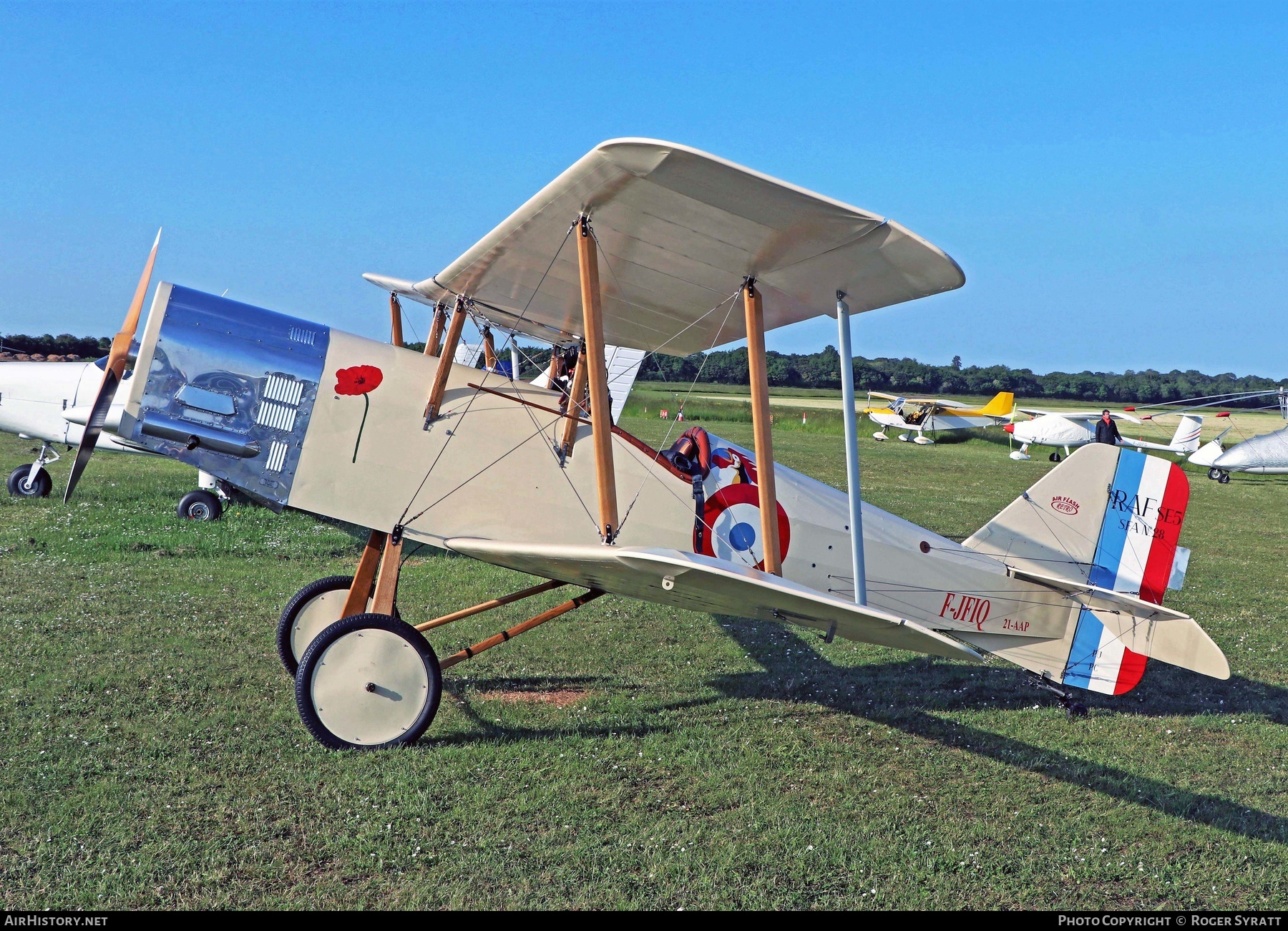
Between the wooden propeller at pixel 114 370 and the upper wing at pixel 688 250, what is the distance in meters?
1.71

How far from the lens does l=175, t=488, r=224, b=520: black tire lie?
10812 mm

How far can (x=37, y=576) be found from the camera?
7.59 meters

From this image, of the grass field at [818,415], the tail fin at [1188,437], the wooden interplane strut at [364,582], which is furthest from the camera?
the grass field at [818,415]

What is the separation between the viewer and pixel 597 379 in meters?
4.33

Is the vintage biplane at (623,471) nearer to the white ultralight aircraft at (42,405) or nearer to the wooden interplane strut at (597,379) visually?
the wooden interplane strut at (597,379)

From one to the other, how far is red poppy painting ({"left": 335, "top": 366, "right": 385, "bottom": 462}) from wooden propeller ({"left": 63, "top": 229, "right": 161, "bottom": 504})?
1314 mm

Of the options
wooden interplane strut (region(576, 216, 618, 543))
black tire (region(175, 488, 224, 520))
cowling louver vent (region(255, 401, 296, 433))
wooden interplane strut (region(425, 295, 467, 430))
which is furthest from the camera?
black tire (region(175, 488, 224, 520))

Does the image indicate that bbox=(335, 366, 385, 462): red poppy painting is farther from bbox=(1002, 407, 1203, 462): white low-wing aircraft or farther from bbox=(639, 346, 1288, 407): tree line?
bbox=(639, 346, 1288, 407): tree line

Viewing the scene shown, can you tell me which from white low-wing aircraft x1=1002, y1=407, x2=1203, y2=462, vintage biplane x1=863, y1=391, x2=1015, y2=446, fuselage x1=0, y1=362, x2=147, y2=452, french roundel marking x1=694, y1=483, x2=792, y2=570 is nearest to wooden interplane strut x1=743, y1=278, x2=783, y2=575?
french roundel marking x1=694, y1=483, x2=792, y2=570

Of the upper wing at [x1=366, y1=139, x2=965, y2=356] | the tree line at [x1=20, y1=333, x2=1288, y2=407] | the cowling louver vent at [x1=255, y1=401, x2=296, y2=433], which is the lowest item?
the cowling louver vent at [x1=255, y1=401, x2=296, y2=433]

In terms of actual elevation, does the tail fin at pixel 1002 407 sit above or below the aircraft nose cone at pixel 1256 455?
above

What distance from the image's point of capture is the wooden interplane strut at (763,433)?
4562mm

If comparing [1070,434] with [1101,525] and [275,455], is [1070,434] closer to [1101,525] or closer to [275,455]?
[1101,525]

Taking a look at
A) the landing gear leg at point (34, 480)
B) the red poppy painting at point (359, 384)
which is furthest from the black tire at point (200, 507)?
the red poppy painting at point (359, 384)
